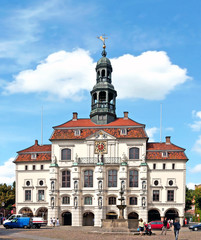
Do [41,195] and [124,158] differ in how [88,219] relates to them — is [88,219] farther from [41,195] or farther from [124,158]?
[124,158]

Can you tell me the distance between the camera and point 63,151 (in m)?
69.4

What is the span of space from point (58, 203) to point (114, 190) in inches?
389

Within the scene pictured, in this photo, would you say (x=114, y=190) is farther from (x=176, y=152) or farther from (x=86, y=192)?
(x=176, y=152)

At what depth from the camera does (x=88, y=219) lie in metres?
67.6

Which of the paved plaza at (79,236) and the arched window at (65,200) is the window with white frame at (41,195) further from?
the paved plaza at (79,236)

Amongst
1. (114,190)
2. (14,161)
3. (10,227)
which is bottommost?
(10,227)

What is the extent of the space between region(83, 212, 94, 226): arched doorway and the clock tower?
639 inches

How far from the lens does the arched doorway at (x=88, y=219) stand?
67.2 m

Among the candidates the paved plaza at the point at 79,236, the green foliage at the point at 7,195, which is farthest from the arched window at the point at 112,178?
the green foliage at the point at 7,195

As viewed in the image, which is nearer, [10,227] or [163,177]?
[10,227]

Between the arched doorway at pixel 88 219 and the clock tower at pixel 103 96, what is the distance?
639 inches

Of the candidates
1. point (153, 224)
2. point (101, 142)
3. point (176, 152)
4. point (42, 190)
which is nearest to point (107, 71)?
point (101, 142)

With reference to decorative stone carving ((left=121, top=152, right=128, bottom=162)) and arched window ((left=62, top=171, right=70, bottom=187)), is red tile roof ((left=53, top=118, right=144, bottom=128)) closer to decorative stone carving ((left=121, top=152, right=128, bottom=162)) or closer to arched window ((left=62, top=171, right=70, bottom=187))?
decorative stone carving ((left=121, top=152, right=128, bottom=162))

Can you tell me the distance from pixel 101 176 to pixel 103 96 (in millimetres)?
16131
